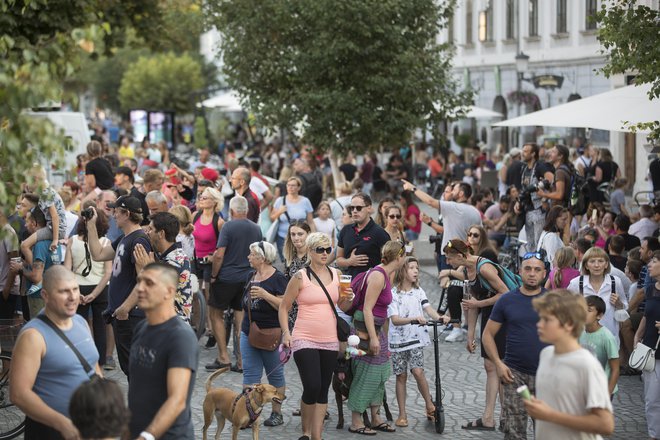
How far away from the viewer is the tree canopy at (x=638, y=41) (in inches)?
525

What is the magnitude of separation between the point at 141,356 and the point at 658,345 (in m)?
4.78

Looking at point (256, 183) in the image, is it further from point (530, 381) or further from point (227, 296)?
point (530, 381)

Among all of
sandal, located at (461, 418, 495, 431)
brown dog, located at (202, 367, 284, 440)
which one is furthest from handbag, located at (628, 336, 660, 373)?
brown dog, located at (202, 367, 284, 440)

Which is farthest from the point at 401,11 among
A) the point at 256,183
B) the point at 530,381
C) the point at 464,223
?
the point at 530,381

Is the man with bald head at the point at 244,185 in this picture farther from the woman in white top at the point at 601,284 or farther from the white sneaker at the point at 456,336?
the woman in white top at the point at 601,284

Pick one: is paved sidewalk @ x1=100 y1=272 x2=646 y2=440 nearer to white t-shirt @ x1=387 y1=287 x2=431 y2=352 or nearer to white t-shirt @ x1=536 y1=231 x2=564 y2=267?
white t-shirt @ x1=387 y1=287 x2=431 y2=352

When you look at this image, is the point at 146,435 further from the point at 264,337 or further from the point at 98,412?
the point at 264,337

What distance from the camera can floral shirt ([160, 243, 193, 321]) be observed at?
31.3ft

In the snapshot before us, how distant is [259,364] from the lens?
10.4m

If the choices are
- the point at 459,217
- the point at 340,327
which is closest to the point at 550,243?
the point at 459,217

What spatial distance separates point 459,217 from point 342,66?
11113mm

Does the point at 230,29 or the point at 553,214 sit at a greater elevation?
the point at 230,29

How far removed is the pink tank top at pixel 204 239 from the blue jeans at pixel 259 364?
3.15m

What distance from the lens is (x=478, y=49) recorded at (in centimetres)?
4447
